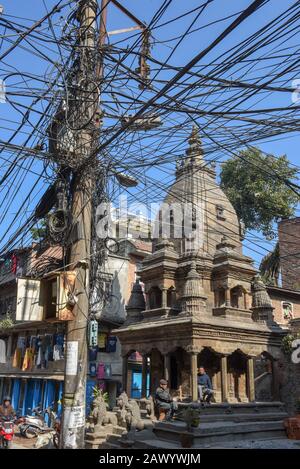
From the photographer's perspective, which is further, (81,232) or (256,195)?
(256,195)

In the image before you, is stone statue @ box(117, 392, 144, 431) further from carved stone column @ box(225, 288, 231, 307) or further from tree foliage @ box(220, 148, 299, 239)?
tree foliage @ box(220, 148, 299, 239)

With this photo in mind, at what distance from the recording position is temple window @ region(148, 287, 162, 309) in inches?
846

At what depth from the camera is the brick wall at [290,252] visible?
30.0 meters

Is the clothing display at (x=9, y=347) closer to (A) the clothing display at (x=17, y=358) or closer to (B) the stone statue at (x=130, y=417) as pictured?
(A) the clothing display at (x=17, y=358)

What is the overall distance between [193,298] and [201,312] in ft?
2.11

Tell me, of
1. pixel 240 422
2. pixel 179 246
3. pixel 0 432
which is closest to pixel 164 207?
pixel 179 246

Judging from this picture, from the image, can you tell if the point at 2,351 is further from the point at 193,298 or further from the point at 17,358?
the point at 193,298

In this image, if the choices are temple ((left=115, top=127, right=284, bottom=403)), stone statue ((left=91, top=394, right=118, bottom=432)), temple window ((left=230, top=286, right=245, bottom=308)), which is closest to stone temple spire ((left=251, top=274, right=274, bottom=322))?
temple ((left=115, top=127, right=284, bottom=403))

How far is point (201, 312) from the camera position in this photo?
18.0 m

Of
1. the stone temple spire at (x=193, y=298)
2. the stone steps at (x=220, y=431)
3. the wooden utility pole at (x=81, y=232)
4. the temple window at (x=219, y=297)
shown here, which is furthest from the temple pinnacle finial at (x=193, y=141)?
the temple window at (x=219, y=297)

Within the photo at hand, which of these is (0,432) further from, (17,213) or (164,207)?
(164,207)

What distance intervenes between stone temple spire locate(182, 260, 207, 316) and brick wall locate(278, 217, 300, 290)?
42.8 feet

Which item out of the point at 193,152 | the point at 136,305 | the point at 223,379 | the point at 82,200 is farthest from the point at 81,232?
the point at 136,305

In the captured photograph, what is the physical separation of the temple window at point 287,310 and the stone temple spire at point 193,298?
38.3ft
